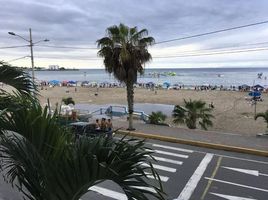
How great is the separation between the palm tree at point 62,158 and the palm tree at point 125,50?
17.6 meters

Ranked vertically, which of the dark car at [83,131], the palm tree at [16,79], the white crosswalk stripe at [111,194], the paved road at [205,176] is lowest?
the paved road at [205,176]

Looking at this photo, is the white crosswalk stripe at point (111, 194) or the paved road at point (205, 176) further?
the paved road at point (205, 176)

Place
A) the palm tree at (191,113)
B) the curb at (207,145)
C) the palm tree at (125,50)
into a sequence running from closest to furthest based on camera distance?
the curb at (207,145) → the palm tree at (125,50) → the palm tree at (191,113)

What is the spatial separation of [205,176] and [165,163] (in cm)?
217

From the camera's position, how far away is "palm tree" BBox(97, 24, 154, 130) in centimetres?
2098

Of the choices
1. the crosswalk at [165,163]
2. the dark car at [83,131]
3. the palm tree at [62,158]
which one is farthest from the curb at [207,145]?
the palm tree at [62,158]

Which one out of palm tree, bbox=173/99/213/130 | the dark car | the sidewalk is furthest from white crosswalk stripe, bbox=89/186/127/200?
palm tree, bbox=173/99/213/130

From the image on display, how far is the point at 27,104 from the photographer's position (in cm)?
349

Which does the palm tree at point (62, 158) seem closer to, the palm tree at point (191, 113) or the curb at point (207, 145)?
the curb at point (207, 145)

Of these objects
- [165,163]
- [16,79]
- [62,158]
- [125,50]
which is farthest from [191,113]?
[62,158]

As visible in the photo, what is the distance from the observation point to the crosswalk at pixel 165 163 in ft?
34.5

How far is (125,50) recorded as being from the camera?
2072 cm

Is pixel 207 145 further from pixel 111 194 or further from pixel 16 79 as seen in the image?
pixel 16 79

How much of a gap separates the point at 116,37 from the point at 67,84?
108 meters
